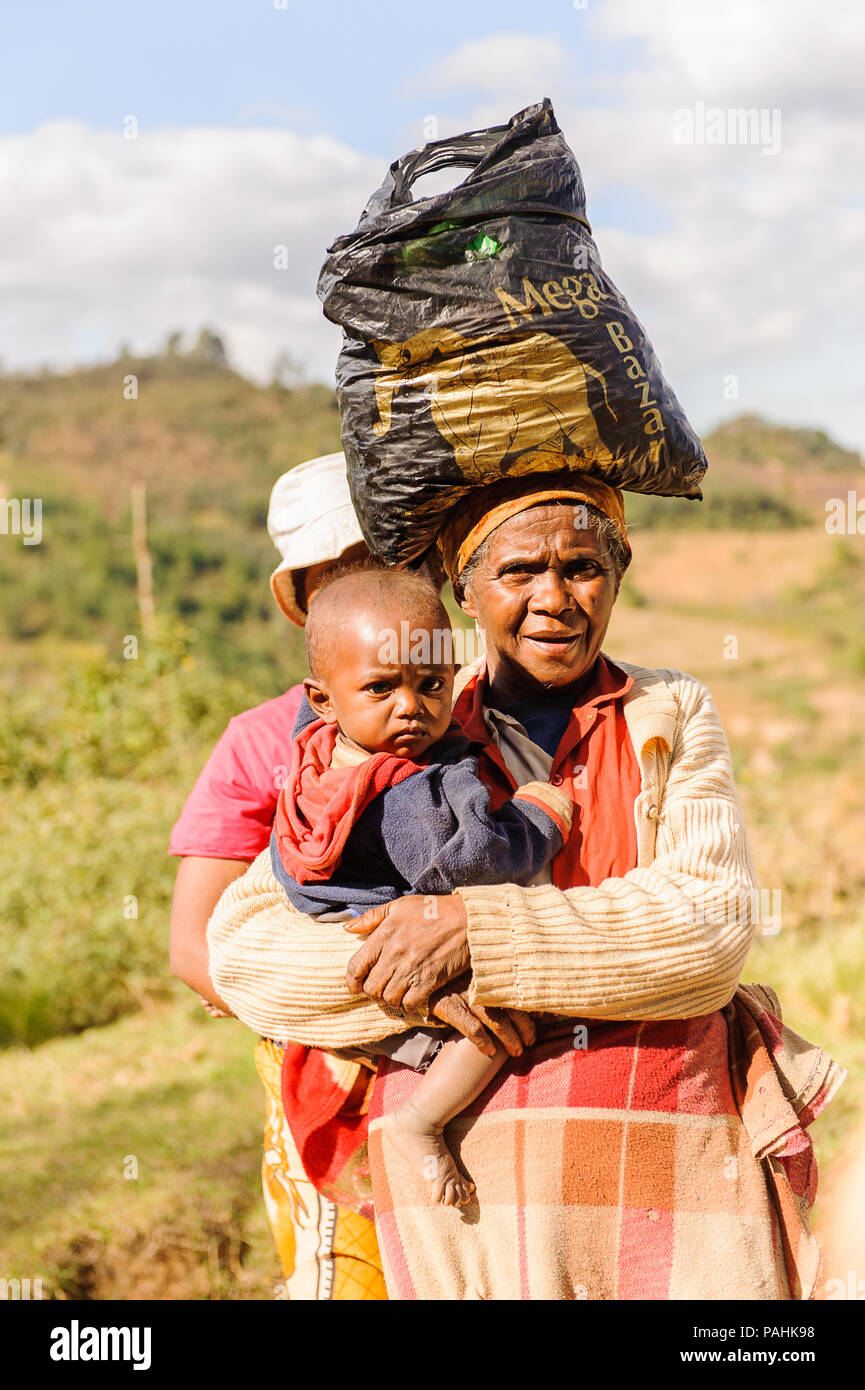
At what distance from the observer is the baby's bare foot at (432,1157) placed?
1794mm

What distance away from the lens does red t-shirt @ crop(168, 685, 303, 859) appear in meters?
2.32

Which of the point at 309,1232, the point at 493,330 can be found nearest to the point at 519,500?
the point at 493,330

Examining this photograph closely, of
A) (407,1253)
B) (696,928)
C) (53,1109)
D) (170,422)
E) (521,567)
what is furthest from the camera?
(170,422)

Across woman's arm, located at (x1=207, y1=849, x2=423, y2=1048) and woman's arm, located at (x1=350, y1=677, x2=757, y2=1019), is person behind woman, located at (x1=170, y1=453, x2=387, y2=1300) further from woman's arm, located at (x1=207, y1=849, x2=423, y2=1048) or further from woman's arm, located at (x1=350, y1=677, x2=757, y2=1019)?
Result: woman's arm, located at (x1=350, y1=677, x2=757, y2=1019)

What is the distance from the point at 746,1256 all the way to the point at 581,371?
138cm

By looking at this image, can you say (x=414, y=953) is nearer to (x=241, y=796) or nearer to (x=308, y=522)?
(x=241, y=796)

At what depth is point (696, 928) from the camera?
1.73 m

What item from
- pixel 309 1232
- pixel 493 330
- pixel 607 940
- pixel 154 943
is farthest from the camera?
pixel 154 943

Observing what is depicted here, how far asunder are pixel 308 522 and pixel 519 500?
0.82m

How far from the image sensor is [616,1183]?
1776 mm

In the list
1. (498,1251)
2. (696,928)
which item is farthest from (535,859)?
(498,1251)

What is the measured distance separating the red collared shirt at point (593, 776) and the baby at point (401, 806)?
0.21 feet

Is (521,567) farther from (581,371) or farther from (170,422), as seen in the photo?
(170,422)

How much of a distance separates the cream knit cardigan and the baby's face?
0.93 feet
